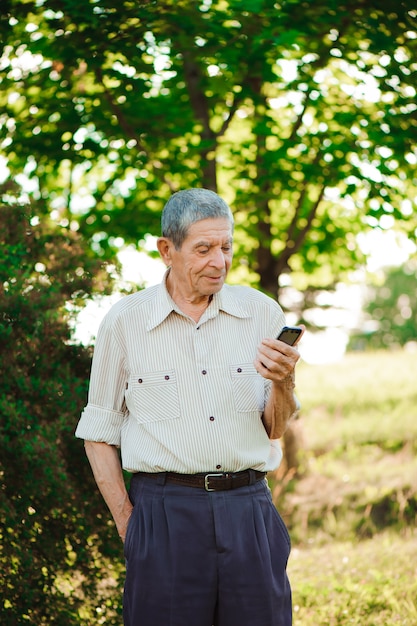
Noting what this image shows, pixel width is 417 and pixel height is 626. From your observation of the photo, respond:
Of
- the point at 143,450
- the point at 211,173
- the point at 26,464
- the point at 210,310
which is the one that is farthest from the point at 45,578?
the point at 211,173

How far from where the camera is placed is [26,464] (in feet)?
12.7

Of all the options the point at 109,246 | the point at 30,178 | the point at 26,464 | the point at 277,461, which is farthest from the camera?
the point at 109,246

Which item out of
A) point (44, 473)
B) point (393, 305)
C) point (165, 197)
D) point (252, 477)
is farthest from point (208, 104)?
point (393, 305)

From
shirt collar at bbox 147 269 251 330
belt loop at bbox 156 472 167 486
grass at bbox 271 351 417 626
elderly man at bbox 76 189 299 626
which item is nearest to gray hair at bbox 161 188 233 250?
elderly man at bbox 76 189 299 626

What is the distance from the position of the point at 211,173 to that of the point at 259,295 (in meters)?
3.84

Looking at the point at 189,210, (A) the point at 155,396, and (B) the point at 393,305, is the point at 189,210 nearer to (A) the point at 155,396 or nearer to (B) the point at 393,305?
(A) the point at 155,396

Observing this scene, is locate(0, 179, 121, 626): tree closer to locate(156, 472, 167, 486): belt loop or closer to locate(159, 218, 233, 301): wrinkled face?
locate(156, 472, 167, 486): belt loop

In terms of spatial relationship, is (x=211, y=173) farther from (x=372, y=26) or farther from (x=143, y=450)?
(x=143, y=450)

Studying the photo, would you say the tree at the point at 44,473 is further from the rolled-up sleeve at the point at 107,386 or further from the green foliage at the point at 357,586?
the green foliage at the point at 357,586

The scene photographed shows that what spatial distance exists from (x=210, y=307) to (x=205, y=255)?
0.72 ft

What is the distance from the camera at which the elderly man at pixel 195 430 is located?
2807 millimetres

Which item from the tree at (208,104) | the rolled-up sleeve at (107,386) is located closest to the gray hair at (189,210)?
the rolled-up sleeve at (107,386)

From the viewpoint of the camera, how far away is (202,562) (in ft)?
9.18

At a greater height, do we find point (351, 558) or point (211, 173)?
point (211, 173)
